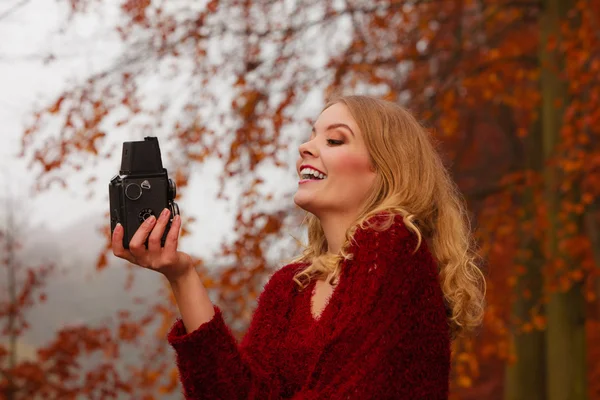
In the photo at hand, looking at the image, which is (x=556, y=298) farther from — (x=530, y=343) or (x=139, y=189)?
(x=139, y=189)

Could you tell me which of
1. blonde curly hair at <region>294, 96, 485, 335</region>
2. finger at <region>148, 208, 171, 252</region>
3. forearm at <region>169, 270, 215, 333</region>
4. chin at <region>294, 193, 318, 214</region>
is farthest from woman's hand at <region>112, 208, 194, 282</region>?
blonde curly hair at <region>294, 96, 485, 335</region>

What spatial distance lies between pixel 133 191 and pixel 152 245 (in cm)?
18

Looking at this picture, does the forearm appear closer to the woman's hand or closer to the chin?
the woman's hand

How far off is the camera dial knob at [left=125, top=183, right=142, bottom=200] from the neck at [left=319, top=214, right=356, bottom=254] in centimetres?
69

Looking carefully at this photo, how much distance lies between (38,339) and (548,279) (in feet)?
38.7

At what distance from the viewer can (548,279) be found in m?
8.52

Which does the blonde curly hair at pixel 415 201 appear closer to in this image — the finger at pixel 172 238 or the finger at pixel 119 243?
the finger at pixel 172 238

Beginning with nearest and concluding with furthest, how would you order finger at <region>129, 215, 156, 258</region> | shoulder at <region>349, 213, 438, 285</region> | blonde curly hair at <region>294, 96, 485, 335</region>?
finger at <region>129, 215, 156, 258</region>
shoulder at <region>349, 213, 438, 285</region>
blonde curly hair at <region>294, 96, 485, 335</region>

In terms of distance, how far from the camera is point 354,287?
2.49 m

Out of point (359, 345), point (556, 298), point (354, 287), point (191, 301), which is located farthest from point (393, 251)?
point (556, 298)

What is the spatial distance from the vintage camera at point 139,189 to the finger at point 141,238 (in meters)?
0.03

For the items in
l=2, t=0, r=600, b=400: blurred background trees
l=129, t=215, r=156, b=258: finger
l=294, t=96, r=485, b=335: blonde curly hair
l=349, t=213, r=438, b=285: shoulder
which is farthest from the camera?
l=2, t=0, r=600, b=400: blurred background trees

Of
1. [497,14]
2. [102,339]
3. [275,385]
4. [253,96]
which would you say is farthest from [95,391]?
[275,385]

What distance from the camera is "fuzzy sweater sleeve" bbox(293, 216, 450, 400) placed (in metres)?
2.35
